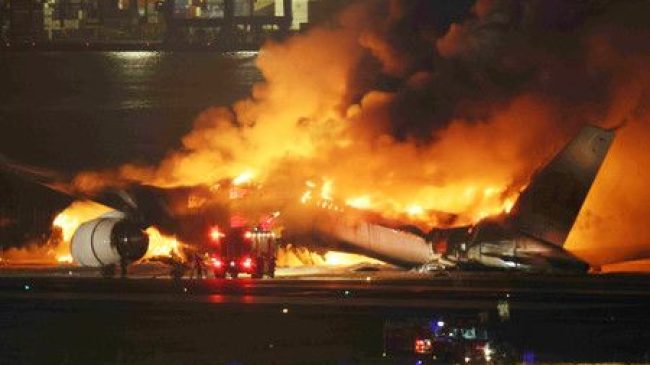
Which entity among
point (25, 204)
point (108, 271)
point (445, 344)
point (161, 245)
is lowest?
point (445, 344)

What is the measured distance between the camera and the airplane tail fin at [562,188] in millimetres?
43438

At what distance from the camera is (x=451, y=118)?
163 feet

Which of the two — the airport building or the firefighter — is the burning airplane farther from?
the airport building

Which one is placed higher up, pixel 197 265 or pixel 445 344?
pixel 197 265

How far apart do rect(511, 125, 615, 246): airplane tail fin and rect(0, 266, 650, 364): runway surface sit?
6.37ft

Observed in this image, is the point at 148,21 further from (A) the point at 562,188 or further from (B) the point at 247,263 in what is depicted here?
(A) the point at 562,188

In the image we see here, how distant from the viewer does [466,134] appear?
4909 centimetres

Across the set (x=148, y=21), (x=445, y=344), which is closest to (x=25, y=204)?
(x=445, y=344)

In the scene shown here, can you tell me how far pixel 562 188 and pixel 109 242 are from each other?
16.0 m

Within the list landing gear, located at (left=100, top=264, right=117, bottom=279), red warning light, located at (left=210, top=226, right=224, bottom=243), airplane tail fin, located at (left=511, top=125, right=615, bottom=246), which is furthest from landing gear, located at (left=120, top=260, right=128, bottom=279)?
airplane tail fin, located at (left=511, top=125, right=615, bottom=246)

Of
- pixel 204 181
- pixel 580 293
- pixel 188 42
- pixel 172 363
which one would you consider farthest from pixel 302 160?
pixel 188 42

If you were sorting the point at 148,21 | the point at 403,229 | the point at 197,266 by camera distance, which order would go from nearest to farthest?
the point at 197,266 → the point at 403,229 → the point at 148,21

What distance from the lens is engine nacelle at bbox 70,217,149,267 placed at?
152ft

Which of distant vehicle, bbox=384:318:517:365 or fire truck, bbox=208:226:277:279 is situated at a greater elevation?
fire truck, bbox=208:226:277:279
